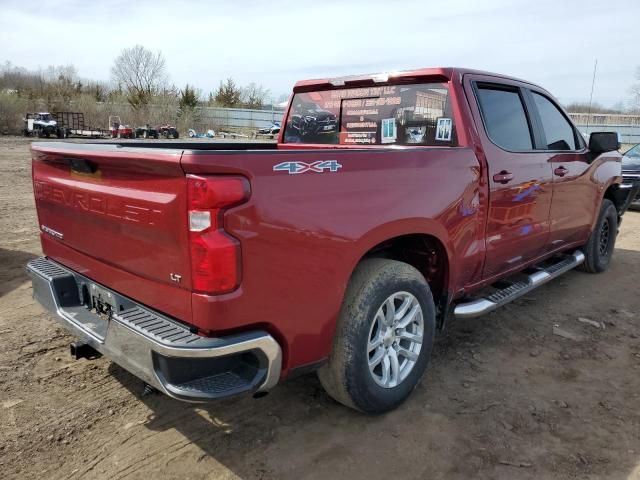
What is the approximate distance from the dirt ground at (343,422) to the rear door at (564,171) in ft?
3.65

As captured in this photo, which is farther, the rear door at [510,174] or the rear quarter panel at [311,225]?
the rear door at [510,174]

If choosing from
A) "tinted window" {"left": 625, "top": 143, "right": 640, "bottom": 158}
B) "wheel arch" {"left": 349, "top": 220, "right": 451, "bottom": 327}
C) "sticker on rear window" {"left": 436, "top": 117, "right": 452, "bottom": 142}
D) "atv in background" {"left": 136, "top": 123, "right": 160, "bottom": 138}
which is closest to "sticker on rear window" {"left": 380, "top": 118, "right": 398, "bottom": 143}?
"sticker on rear window" {"left": 436, "top": 117, "right": 452, "bottom": 142}

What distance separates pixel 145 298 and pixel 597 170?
461cm

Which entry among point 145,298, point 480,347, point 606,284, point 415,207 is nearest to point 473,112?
point 415,207

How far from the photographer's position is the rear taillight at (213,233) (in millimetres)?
2031

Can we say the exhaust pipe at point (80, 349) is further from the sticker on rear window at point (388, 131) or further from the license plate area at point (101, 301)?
the sticker on rear window at point (388, 131)

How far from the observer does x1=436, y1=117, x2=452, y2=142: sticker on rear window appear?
3.56m

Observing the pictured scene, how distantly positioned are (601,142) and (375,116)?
2.47m

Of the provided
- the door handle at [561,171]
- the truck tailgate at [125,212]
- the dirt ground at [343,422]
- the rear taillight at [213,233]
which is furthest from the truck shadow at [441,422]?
the door handle at [561,171]

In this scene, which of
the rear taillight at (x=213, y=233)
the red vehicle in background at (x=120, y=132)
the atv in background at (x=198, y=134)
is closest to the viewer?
the rear taillight at (x=213, y=233)

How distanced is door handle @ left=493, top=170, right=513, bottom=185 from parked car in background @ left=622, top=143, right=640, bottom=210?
7068 mm

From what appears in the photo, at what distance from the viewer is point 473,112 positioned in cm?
355

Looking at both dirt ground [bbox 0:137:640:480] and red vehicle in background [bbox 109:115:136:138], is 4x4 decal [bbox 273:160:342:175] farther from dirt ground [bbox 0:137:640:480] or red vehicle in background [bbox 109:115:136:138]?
red vehicle in background [bbox 109:115:136:138]

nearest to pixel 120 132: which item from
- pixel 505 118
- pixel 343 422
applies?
pixel 505 118
